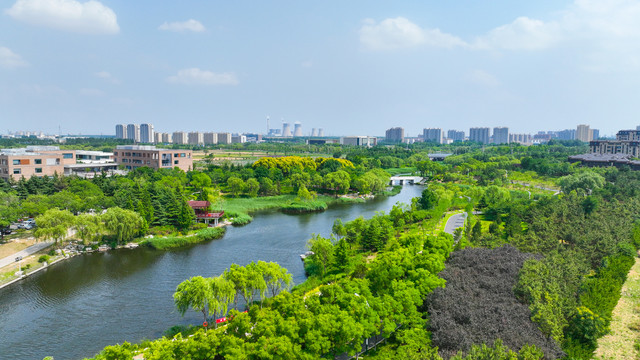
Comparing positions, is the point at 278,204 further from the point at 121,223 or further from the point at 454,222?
the point at 454,222

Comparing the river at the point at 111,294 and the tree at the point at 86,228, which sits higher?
the tree at the point at 86,228

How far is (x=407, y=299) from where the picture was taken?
923 cm

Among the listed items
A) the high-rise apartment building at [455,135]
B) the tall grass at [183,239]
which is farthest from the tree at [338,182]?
the high-rise apartment building at [455,135]

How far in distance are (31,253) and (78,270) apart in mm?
2607

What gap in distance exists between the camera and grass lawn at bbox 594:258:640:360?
9.48 metres

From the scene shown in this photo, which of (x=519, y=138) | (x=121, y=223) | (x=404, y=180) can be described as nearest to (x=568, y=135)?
(x=519, y=138)

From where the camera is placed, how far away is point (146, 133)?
372 ft

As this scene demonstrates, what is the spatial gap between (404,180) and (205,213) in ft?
83.8

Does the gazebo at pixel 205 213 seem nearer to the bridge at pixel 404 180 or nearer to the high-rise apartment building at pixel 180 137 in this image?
the bridge at pixel 404 180

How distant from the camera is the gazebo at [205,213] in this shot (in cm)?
2186

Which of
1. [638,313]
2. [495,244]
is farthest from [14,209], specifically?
[638,313]

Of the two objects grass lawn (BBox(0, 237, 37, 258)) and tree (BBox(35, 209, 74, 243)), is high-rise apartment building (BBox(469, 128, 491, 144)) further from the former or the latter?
grass lawn (BBox(0, 237, 37, 258))

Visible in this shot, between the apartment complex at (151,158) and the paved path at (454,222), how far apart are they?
25508 millimetres

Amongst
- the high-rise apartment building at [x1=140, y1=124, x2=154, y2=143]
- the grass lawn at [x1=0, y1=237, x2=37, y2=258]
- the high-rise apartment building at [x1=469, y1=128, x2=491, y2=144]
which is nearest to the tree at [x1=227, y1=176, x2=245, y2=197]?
the grass lawn at [x1=0, y1=237, x2=37, y2=258]
